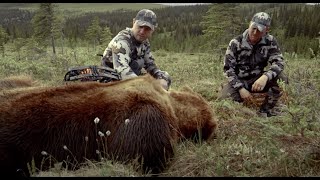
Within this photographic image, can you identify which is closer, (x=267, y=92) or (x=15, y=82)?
(x=15, y=82)

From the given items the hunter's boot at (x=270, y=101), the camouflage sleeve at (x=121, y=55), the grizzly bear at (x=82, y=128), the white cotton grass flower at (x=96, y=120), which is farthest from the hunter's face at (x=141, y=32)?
the white cotton grass flower at (x=96, y=120)

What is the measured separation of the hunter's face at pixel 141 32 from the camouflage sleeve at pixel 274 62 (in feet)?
6.30

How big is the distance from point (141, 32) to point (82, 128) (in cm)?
258

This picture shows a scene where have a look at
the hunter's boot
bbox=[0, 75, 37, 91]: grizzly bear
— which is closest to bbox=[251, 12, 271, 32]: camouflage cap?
the hunter's boot

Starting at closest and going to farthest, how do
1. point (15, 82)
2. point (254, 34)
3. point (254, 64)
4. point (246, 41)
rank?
1. point (15, 82)
2. point (254, 34)
3. point (246, 41)
4. point (254, 64)

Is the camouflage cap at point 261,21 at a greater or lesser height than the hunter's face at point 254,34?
greater

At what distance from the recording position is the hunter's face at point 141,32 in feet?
19.2

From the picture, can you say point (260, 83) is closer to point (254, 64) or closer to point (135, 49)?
point (254, 64)

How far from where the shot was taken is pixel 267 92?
6.48 m

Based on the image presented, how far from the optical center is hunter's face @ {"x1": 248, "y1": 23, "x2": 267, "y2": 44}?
21.5 ft

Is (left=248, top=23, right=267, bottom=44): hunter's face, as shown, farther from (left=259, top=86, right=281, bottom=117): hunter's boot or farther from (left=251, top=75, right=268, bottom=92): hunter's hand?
(left=259, top=86, right=281, bottom=117): hunter's boot

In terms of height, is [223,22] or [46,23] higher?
[223,22]

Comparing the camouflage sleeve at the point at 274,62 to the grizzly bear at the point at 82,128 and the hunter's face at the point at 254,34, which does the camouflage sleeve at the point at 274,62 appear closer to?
the hunter's face at the point at 254,34

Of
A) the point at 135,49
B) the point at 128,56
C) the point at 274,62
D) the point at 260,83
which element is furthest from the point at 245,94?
the point at 128,56
